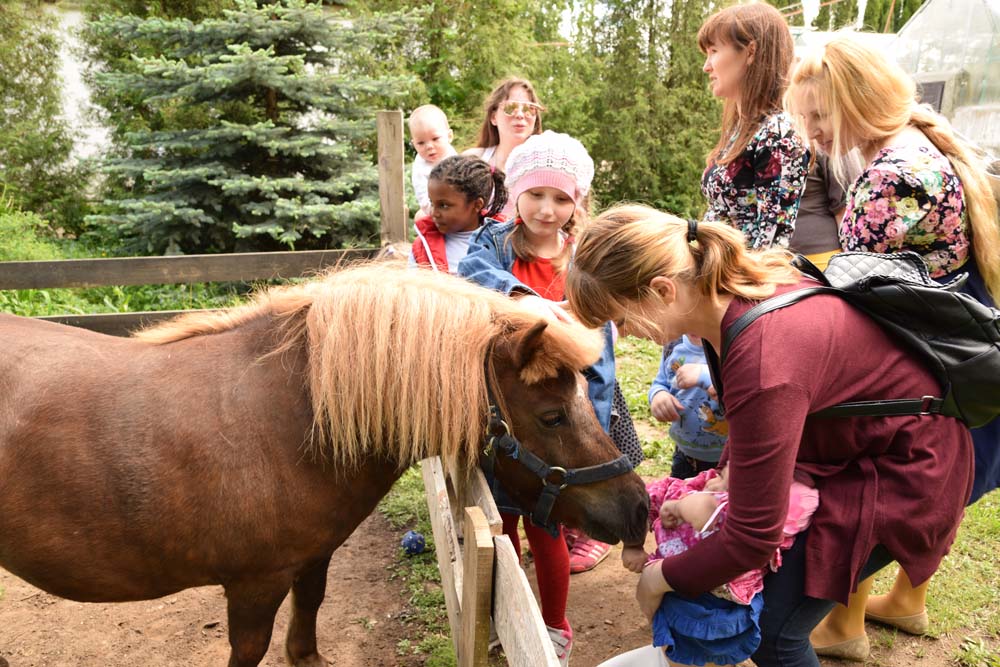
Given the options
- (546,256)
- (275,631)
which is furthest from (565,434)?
(275,631)

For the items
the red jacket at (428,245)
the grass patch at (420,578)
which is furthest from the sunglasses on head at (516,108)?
the grass patch at (420,578)

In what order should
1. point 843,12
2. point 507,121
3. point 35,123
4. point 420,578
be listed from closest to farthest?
point 420,578 < point 507,121 < point 35,123 < point 843,12

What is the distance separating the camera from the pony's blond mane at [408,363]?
1.88 m

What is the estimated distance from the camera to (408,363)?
1.88m

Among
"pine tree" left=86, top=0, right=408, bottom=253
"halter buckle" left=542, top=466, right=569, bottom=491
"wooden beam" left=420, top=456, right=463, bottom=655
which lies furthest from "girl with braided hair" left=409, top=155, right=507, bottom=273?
"pine tree" left=86, top=0, right=408, bottom=253

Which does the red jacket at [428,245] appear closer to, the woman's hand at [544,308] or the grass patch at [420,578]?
the woman's hand at [544,308]

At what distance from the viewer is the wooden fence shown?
158 cm

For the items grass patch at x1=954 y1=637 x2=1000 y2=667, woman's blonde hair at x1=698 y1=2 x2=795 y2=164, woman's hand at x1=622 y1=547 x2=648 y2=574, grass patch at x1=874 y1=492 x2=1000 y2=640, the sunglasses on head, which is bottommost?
grass patch at x1=874 y1=492 x2=1000 y2=640

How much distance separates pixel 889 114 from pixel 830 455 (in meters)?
1.12

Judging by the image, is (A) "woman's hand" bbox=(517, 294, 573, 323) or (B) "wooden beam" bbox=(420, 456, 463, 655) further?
(B) "wooden beam" bbox=(420, 456, 463, 655)

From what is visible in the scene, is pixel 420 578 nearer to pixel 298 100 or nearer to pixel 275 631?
pixel 275 631

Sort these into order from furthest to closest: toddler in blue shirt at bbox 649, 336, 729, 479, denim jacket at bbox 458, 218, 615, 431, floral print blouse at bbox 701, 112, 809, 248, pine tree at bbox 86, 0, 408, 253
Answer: pine tree at bbox 86, 0, 408, 253 < floral print blouse at bbox 701, 112, 809, 248 < toddler in blue shirt at bbox 649, 336, 729, 479 < denim jacket at bbox 458, 218, 615, 431

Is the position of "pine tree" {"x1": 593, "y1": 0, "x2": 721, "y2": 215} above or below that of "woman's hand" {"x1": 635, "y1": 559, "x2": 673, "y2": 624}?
above

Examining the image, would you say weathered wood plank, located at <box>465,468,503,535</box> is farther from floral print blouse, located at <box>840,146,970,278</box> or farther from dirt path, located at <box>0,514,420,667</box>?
floral print blouse, located at <box>840,146,970,278</box>
